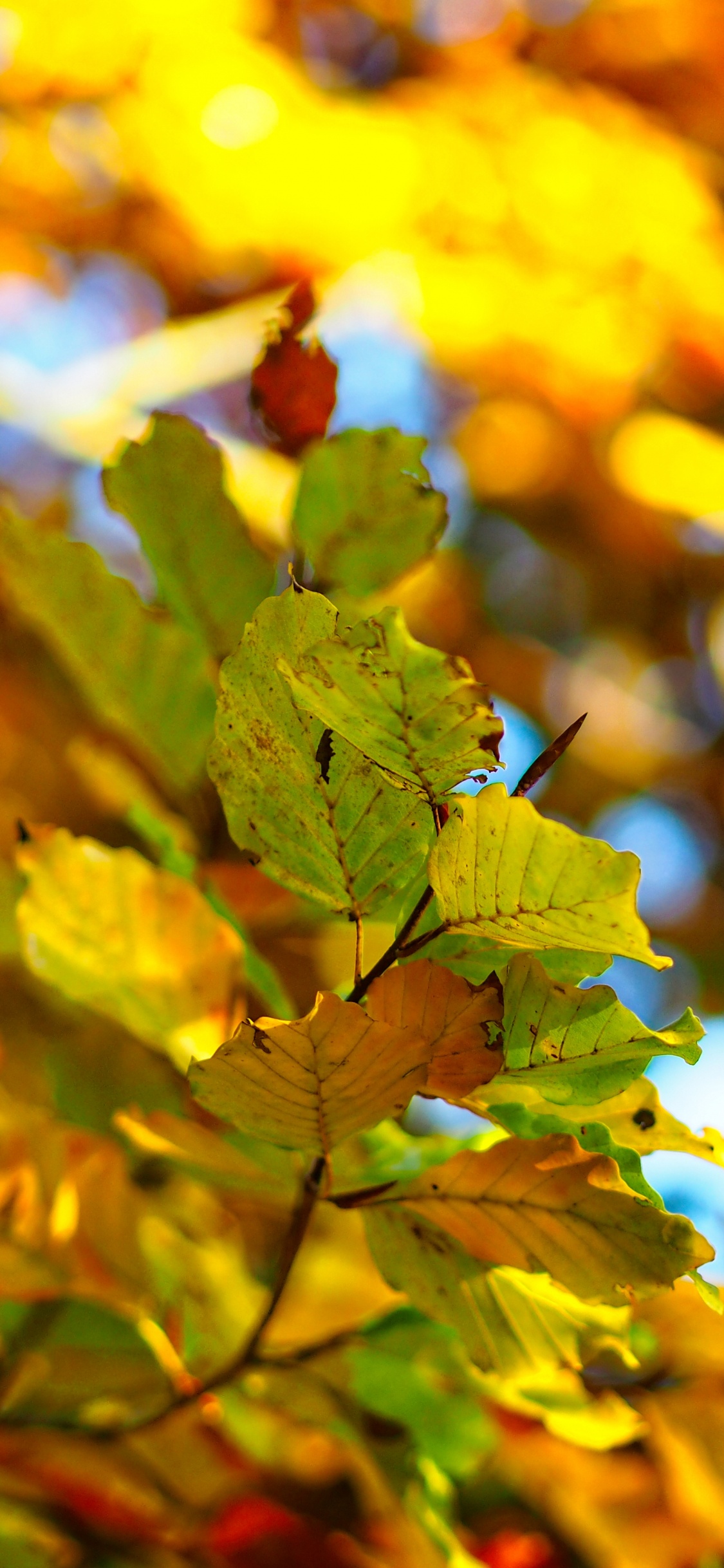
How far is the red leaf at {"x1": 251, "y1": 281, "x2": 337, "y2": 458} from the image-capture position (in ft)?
1.40

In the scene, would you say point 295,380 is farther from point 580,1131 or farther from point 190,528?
point 580,1131

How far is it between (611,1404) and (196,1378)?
185mm

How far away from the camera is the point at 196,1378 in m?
0.49

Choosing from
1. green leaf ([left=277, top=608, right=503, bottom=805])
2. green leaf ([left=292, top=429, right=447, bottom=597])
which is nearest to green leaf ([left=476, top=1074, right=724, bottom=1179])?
green leaf ([left=277, top=608, right=503, bottom=805])

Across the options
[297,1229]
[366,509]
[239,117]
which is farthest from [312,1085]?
[239,117]

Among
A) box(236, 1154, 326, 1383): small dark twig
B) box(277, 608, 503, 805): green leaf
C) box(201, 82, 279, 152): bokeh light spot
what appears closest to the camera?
box(277, 608, 503, 805): green leaf

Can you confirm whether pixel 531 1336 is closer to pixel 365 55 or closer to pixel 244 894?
pixel 244 894

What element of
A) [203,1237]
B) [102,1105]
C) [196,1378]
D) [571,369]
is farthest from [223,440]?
[196,1378]

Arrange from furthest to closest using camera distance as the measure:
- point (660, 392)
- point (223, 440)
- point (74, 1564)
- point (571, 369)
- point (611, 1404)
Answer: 1. point (660, 392)
2. point (571, 369)
3. point (223, 440)
4. point (74, 1564)
5. point (611, 1404)

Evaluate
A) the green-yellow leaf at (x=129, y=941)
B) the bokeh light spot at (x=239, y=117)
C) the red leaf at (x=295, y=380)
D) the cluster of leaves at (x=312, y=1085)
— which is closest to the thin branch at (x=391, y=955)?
the cluster of leaves at (x=312, y=1085)

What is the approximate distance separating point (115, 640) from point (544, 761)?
0.90ft

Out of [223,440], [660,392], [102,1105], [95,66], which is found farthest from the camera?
[660,392]

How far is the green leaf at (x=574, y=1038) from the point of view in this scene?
0.96 ft

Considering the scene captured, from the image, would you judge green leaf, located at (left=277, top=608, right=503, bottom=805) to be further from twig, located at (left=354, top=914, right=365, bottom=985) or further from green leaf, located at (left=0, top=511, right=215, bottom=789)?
green leaf, located at (left=0, top=511, right=215, bottom=789)
